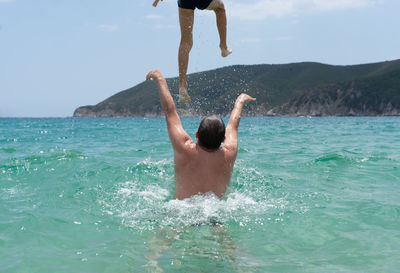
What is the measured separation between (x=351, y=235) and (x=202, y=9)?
3.77 meters

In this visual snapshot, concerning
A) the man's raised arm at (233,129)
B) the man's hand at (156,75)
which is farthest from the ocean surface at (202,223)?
the man's hand at (156,75)

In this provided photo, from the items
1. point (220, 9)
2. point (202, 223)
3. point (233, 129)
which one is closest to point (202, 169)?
point (202, 223)

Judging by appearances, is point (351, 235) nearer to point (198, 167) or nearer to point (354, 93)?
point (198, 167)

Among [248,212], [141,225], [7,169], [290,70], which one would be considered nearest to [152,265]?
[141,225]

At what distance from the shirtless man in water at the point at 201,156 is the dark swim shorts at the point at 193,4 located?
176 cm

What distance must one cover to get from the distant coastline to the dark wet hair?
51.2 meters

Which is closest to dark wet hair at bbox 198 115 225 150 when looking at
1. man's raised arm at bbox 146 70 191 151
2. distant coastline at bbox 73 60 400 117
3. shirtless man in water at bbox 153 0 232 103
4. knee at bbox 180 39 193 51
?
man's raised arm at bbox 146 70 191 151

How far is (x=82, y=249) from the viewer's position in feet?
14.4

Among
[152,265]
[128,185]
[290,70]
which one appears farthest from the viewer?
[290,70]

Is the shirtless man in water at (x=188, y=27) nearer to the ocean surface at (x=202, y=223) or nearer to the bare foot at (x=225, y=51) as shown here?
the bare foot at (x=225, y=51)

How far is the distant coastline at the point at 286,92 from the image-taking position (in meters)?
101

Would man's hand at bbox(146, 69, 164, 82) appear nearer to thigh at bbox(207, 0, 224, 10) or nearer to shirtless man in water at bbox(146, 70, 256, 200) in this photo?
shirtless man in water at bbox(146, 70, 256, 200)

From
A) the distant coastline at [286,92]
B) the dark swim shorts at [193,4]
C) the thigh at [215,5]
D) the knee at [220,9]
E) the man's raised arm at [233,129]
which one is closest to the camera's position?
the man's raised arm at [233,129]

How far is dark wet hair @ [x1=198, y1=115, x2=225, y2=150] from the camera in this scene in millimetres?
4391
